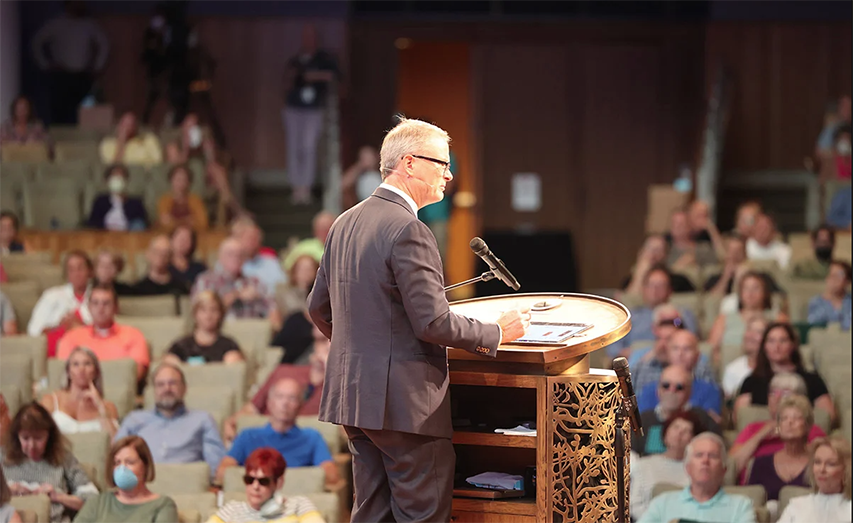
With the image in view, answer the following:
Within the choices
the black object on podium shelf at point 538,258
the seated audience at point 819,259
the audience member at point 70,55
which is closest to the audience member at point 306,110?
the black object on podium shelf at point 538,258

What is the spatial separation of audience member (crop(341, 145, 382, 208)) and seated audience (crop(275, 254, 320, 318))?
10.5 ft

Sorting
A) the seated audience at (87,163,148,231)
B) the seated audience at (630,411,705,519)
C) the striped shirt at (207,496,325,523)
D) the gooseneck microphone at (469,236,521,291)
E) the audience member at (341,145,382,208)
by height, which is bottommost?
the striped shirt at (207,496,325,523)

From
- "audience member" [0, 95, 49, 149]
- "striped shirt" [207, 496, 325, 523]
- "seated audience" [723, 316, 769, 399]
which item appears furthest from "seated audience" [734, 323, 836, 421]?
"audience member" [0, 95, 49, 149]

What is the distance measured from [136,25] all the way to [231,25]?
89cm

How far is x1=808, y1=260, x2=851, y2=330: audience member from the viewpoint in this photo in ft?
24.4

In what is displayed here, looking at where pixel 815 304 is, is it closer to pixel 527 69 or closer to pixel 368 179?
pixel 368 179

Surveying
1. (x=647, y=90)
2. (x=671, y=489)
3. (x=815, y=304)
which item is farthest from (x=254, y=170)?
(x=671, y=489)

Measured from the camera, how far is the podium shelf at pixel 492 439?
308 cm

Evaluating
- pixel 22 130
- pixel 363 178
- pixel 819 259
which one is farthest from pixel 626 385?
pixel 22 130

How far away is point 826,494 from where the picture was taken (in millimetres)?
5008

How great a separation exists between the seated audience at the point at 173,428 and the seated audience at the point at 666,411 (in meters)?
1.83

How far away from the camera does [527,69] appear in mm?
12547

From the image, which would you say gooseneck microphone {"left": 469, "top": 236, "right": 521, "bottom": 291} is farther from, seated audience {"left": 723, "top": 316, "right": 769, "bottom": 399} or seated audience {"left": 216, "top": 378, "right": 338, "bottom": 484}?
seated audience {"left": 723, "top": 316, "right": 769, "bottom": 399}

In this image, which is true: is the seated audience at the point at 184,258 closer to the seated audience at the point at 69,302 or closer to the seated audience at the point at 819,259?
the seated audience at the point at 69,302
